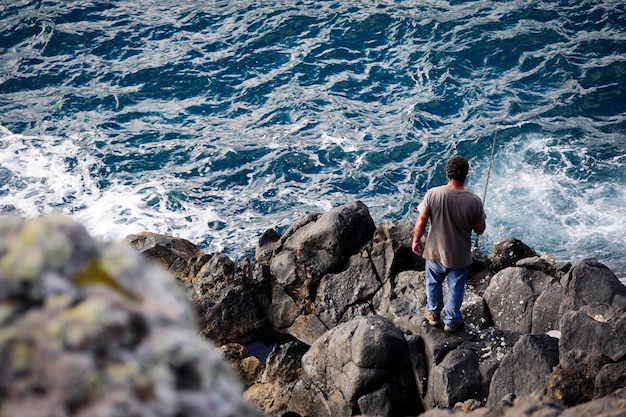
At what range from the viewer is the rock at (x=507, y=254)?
41.1ft

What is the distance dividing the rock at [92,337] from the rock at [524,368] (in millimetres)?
5719

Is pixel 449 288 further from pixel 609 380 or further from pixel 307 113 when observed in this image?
pixel 307 113

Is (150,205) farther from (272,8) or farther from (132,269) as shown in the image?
(132,269)

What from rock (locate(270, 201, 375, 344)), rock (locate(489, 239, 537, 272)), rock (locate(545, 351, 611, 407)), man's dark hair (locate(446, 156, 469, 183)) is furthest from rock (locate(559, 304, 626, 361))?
rock (locate(270, 201, 375, 344))

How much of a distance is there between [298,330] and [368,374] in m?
4.37

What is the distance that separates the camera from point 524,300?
993 cm

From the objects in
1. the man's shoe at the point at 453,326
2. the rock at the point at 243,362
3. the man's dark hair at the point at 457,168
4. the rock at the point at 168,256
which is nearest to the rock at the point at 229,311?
the rock at the point at 243,362

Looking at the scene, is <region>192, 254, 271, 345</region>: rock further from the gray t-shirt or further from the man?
the gray t-shirt

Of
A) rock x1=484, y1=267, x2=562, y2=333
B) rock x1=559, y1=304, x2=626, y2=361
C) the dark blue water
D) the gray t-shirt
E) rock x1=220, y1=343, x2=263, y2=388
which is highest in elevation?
the gray t-shirt

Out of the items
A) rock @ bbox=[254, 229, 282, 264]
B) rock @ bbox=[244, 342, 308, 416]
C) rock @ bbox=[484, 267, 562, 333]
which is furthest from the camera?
rock @ bbox=[254, 229, 282, 264]

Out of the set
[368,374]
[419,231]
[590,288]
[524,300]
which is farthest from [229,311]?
[590,288]

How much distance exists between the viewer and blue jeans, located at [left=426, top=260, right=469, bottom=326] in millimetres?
8445

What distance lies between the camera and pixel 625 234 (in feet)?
54.6

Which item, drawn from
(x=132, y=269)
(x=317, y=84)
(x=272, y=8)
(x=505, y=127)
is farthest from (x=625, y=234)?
(x=272, y=8)
